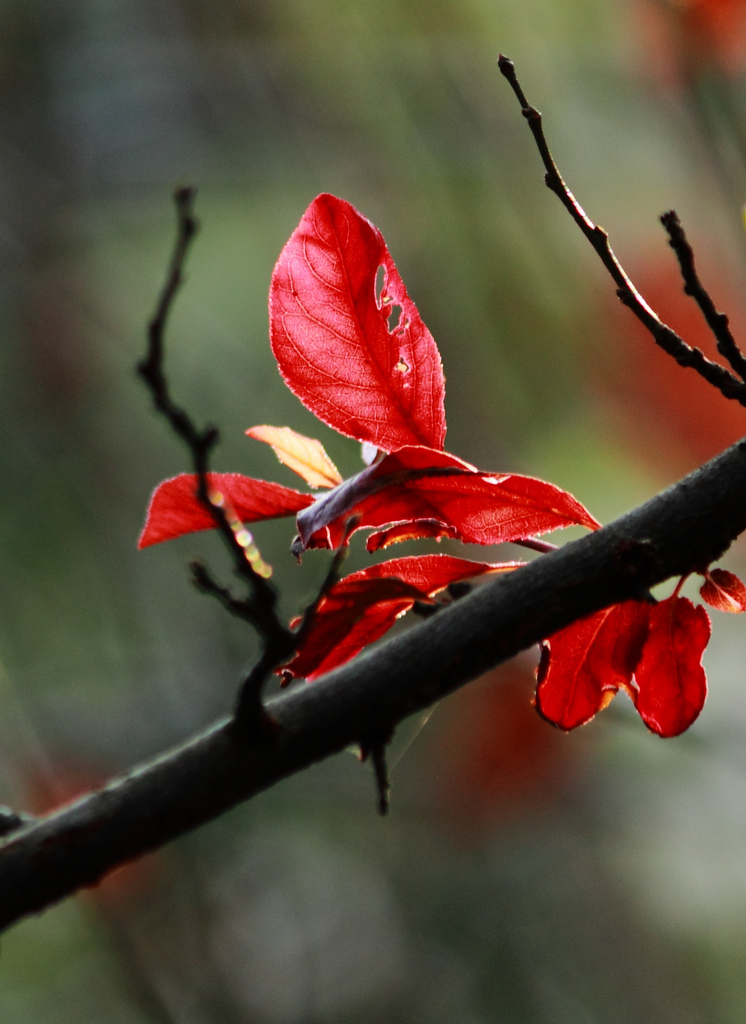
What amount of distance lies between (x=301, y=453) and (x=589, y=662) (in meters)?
0.23

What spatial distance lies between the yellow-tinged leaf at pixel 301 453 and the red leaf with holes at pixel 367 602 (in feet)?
0.24

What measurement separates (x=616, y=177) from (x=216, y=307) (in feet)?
6.06

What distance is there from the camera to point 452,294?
10.2 feet

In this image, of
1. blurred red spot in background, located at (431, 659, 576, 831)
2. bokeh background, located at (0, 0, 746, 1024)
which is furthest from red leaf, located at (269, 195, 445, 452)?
blurred red spot in background, located at (431, 659, 576, 831)

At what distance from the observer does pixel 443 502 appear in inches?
19.0

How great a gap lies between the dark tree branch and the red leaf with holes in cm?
4

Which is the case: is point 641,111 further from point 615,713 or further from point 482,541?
point 482,541

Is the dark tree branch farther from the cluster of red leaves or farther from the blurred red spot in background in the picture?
the blurred red spot in background

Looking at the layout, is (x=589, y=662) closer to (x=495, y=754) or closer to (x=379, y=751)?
(x=379, y=751)

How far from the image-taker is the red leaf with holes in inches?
18.0

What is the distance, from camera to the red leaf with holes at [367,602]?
18.0 inches

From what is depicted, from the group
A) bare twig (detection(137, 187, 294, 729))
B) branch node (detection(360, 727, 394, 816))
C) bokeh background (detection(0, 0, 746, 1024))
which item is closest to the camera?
bare twig (detection(137, 187, 294, 729))

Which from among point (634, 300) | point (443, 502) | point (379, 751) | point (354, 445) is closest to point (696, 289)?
point (634, 300)

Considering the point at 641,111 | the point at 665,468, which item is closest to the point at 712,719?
the point at 665,468
